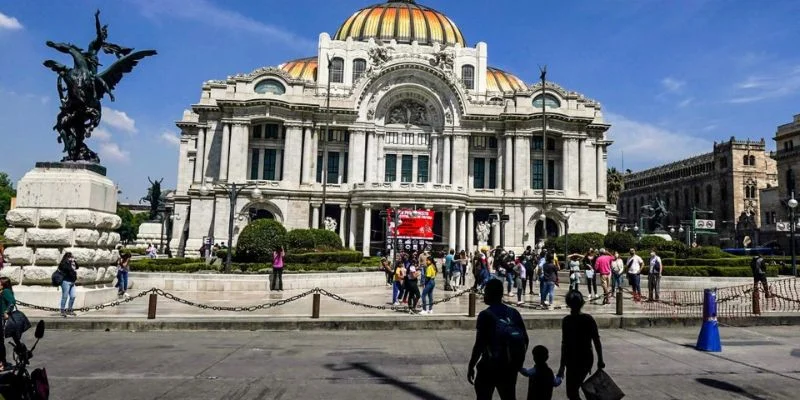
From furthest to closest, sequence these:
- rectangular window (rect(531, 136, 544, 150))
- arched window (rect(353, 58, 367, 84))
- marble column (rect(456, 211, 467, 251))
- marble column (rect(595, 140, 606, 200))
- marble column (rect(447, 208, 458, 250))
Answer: arched window (rect(353, 58, 367, 84)) < marble column (rect(595, 140, 606, 200)) < rectangular window (rect(531, 136, 544, 150)) < marble column (rect(456, 211, 467, 251)) < marble column (rect(447, 208, 458, 250))

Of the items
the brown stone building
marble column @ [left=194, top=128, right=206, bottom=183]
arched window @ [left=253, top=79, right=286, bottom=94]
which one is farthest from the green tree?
the brown stone building

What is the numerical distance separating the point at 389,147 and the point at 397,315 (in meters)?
40.5

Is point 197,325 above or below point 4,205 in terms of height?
below

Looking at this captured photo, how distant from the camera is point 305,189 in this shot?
52.2m

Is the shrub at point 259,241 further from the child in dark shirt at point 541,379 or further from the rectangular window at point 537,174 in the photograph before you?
the rectangular window at point 537,174

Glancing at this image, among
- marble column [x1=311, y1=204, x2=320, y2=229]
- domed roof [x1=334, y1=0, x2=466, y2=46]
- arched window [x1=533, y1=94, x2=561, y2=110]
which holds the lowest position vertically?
marble column [x1=311, y1=204, x2=320, y2=229]

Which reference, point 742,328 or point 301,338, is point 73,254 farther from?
point 742,328

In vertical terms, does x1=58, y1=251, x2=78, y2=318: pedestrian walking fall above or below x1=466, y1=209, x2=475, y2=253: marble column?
below

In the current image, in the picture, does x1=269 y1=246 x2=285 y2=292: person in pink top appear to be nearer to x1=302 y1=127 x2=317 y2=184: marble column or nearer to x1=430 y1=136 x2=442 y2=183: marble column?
x1=302 y1=127 x2=317 y2=184: marble column

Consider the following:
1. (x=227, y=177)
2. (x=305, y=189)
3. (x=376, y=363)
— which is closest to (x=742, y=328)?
(x=376, y=363)

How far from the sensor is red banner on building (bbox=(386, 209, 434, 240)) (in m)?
43.6

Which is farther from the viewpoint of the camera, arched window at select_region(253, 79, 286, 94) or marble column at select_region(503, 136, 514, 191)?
marble column at select_region(503, 136, 514, 191)

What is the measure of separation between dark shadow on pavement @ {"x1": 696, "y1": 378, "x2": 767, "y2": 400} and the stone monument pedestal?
16649mm

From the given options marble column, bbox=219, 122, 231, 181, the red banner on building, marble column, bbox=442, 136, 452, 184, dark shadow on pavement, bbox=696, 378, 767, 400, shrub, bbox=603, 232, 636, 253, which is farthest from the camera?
marble column, bbox=442, 136, 452, 184
